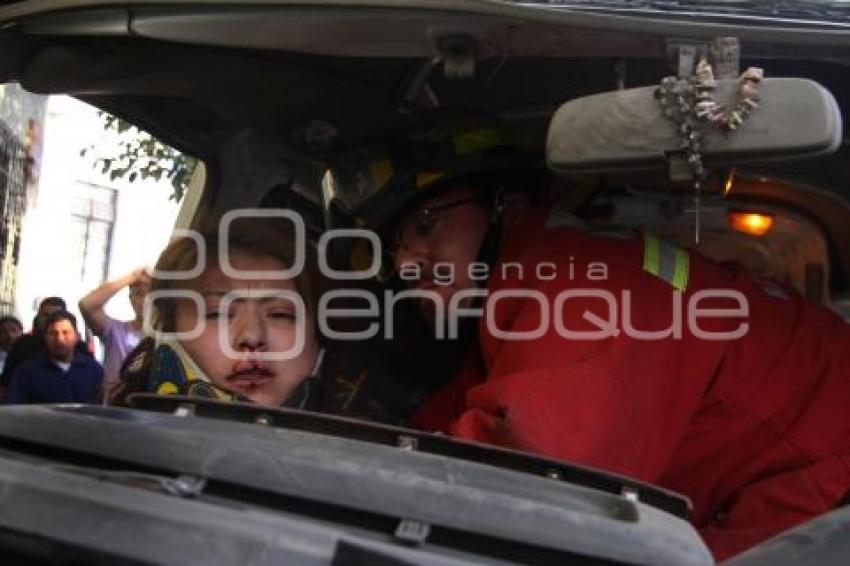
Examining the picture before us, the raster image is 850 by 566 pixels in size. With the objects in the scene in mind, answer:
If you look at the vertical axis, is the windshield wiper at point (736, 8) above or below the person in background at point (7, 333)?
above

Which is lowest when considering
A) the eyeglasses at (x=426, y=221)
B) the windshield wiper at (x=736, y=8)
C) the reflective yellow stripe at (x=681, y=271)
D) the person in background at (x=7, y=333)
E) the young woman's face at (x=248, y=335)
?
the person in background at (x=7, y=333)

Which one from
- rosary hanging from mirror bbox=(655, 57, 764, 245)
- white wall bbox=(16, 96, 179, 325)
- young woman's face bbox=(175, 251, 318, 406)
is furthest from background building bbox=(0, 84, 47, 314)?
rosary hanging from mirror bbox=(655, 57, 764, 245)

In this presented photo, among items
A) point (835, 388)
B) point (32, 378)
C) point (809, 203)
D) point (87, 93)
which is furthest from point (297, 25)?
point (32, 378)

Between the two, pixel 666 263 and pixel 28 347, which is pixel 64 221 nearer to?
pixel 28 347

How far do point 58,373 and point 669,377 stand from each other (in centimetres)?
503

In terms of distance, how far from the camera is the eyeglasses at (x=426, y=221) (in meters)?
2.57

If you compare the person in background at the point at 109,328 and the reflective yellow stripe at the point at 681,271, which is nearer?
the reflective yellow stripe at the point at 681,271

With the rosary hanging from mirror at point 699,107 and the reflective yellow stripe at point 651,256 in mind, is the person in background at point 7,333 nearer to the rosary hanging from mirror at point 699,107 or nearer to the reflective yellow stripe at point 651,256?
the reflective yellow stripe at point 651,256

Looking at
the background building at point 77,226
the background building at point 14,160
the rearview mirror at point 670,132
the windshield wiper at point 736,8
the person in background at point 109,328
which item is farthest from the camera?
the background building at point 77,226

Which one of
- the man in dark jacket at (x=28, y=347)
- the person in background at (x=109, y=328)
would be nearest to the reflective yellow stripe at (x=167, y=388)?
the person in background at (x=109, y=328)

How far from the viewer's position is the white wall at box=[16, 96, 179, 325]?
1274 centimetres

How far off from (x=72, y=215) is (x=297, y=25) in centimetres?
1530

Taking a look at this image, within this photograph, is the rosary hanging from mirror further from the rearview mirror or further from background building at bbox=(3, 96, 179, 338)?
background building at bbox=(3, 96, 179, 338)

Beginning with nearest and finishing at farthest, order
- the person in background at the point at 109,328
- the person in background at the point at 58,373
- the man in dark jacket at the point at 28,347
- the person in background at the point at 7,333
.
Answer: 1. the person in background at the point at 109,328
2. the person in background at the point at 58,373
3. the man in dark jacket at the point at 28,347
4. the person in background at the point at 7,333
